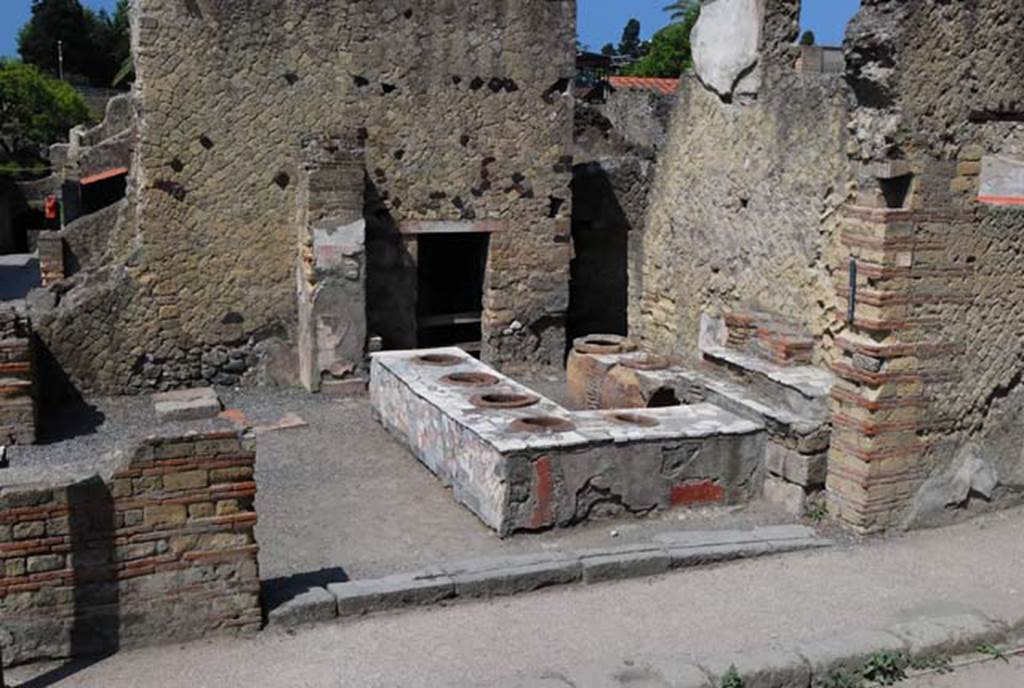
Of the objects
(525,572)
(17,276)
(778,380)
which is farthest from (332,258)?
(17,276)

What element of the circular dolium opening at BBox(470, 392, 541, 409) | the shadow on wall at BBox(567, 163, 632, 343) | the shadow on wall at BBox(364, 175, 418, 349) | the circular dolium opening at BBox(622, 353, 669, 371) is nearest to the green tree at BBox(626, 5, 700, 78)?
the shadow on wall at BBox(567, 163, 632, 343)

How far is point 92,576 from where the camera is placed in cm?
464

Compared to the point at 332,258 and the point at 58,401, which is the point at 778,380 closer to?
the point at 332,258

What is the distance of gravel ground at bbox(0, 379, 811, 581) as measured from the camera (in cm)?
630

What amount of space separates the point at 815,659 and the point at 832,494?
2.05 m

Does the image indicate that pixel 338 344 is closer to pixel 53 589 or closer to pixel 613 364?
pixel 613 364

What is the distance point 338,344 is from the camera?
394 inches

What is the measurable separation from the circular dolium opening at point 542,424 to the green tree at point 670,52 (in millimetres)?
32786

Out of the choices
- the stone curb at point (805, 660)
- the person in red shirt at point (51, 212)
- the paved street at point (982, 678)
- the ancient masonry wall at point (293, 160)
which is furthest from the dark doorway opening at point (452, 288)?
the person in red shirt at point (51, 212)

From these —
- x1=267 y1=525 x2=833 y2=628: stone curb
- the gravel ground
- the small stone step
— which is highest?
the small stone step

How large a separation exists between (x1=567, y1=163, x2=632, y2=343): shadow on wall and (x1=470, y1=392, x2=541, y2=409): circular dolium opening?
4.58 metres

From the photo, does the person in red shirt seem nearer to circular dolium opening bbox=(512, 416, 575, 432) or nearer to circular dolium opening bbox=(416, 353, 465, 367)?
circular dolium opening bbox=(416, 353, 465, 367)

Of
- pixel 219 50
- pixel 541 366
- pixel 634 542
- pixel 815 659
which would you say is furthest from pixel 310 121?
pixel 815 659

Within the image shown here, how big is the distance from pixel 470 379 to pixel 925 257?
3.64 metres
